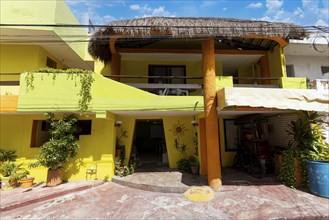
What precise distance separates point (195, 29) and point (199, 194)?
6.68 metres

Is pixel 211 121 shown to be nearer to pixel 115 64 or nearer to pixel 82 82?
pixel 82 82

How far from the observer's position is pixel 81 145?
9.09 metres

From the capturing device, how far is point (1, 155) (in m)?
8.51

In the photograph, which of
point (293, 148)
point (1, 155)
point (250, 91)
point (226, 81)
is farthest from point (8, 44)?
point (293, 148)

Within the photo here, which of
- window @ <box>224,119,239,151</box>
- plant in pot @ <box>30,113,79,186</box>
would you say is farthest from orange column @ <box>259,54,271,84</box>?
plant in pot @ <box>30,113,79,186</box>

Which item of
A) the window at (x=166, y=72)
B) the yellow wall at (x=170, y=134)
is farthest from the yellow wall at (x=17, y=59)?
the window at (x=166, y=72)

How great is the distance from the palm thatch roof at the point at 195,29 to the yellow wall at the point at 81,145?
4.33 metres

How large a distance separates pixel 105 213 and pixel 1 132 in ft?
23.9

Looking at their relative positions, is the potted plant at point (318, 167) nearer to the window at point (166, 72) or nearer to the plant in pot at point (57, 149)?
the window at point (166, 72)

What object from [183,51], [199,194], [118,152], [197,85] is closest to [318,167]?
[199,194]

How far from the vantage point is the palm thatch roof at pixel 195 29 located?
309 inches

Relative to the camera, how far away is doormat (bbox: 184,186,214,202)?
6.69m

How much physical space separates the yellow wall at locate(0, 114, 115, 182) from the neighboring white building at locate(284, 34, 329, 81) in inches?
458

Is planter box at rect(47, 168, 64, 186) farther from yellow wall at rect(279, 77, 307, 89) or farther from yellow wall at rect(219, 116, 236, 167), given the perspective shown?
yellow wall at rect(279, 77, 307, 89)
